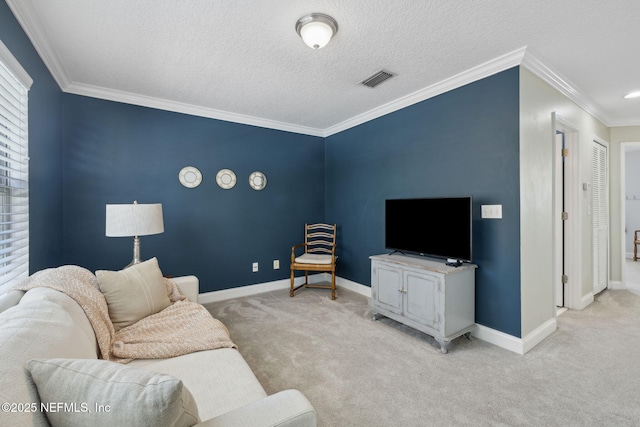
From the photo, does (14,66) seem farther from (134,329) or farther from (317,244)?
(317,244)

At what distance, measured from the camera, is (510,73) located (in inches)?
96.9

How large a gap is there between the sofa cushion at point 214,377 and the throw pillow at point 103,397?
20.6 inches

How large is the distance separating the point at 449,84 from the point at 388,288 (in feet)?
7.08

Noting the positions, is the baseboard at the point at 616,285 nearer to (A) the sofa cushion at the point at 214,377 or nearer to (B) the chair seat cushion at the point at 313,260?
(B) the chair seat cushion at the point at 313,260

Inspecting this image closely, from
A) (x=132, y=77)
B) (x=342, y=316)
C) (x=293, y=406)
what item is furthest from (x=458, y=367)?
(x=132, y=77)

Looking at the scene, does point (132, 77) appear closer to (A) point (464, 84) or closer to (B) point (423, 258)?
(A) point (464, 84)

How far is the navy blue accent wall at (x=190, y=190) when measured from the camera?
121 inches

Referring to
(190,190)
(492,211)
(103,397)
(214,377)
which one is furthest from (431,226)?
(190,190)

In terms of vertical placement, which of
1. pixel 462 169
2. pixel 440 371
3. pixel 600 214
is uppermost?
pixel 462 169

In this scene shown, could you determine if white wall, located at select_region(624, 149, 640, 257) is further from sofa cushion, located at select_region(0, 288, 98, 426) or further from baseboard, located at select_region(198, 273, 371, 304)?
sofa cushion, located at select_region(0, 288, 98, 426)

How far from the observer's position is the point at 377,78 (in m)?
2.87

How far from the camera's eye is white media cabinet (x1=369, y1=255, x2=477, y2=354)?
248 centimetres

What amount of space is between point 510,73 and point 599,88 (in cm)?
152

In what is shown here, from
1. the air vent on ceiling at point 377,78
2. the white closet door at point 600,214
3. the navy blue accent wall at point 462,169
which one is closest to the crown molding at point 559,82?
the navy blue accent wall at point 462,169
